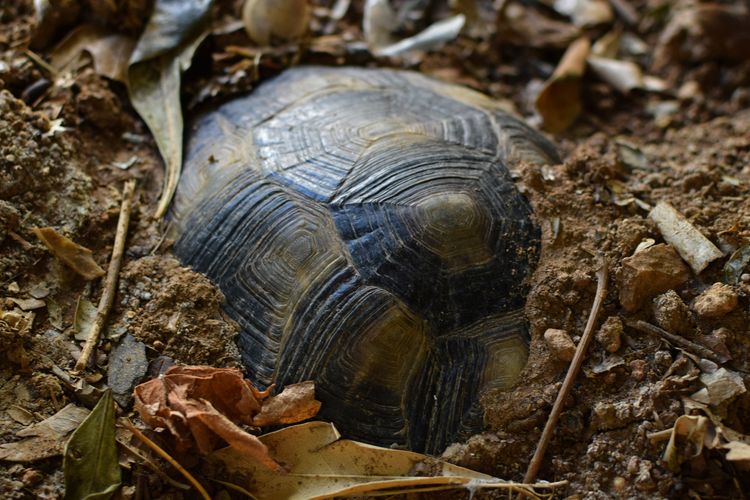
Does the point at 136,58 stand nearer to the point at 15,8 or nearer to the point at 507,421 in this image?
the point at 15,8

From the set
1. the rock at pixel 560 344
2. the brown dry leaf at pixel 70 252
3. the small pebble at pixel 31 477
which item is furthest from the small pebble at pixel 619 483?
the brown dry leaf at pixel 70 252

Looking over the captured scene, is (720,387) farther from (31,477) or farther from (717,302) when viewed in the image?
(31,477)

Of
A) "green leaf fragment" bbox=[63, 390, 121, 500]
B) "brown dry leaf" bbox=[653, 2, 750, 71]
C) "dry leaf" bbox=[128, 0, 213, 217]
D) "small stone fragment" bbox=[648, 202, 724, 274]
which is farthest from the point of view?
"brown dry leaf" bbox=[653, 2, 750, 71]

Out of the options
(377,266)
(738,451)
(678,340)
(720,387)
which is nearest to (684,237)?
(678,340)

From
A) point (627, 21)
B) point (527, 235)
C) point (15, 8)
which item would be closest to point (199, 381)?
point (527, 235)

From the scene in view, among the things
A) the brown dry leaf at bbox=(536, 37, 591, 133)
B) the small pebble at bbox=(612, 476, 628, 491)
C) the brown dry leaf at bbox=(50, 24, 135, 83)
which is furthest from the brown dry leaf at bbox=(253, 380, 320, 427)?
the brown dry leaf at bbox=(536, 37, 591, 133)

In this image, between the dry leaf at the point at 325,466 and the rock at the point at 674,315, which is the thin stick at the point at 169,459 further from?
the rock at the point at 674,315

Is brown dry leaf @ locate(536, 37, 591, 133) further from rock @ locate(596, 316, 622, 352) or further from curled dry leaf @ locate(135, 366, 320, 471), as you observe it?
curled dry leaf @ locate(135, 366, 320, 471)
